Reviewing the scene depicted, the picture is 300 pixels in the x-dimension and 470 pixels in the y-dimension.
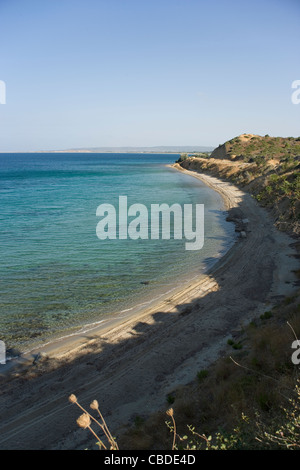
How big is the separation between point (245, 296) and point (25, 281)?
34.4 ft

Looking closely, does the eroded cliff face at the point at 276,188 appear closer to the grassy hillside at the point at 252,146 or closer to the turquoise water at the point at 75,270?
the turquoise water at the point at 75,270

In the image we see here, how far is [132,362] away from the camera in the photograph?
923 centimetres

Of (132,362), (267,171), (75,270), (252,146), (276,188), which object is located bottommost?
(132,362)

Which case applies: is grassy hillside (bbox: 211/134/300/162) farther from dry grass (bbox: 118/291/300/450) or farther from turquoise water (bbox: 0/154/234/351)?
dry grass (bbox: 118/291/300/450)

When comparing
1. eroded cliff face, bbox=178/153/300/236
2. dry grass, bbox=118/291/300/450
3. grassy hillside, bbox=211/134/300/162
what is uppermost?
grassy hillside, bbox=211/134/300/162

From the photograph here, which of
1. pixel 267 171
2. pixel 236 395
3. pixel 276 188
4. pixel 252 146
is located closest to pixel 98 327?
pixel 236 395

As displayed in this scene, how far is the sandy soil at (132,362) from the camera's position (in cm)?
712

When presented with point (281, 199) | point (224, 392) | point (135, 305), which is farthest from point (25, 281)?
point (281, 199)

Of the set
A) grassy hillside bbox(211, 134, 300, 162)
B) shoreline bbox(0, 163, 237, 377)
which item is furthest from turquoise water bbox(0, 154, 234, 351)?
grassy hillside bbox(211, 134, 300, 162)

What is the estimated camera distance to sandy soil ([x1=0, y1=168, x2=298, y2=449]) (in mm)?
7125

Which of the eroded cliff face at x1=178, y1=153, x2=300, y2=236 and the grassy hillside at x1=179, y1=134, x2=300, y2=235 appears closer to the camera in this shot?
the eroded cliff face at x1=178, y1=153, x2=300, y2=236

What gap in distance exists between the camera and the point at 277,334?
8.11 metres

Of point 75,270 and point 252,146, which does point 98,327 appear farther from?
point 252,146
